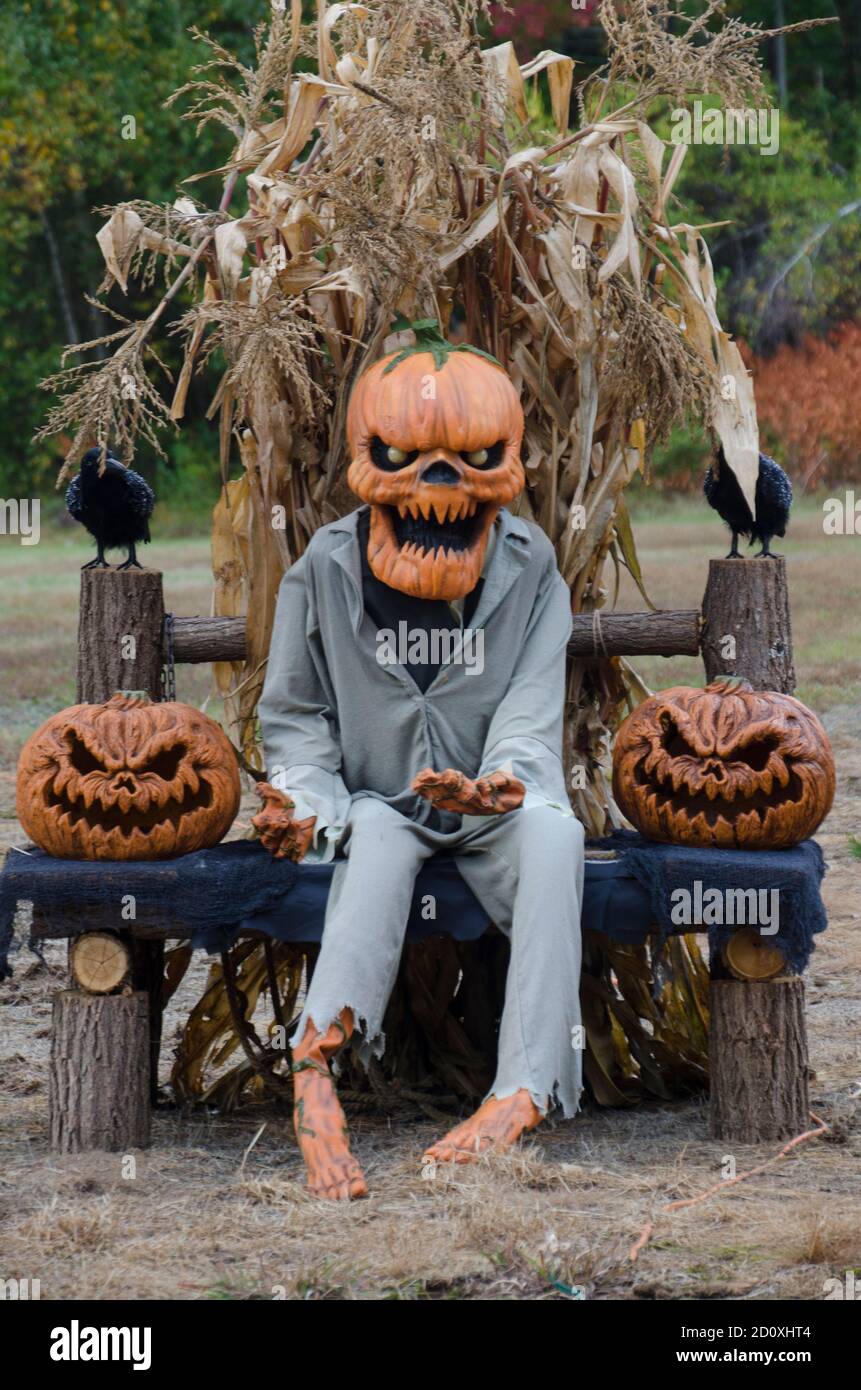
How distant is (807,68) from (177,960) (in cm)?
2096

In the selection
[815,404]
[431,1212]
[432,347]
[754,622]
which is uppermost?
[815,404]

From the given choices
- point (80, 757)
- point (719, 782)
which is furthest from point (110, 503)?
point (719, 782)

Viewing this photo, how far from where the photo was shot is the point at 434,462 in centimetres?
396

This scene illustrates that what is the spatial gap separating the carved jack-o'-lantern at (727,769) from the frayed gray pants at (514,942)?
0.28 metres

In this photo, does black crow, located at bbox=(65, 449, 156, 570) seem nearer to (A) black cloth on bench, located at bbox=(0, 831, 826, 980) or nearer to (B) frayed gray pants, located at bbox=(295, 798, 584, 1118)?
(A) black cloth on bench, located at bbox=(0, 831, 826, 980)

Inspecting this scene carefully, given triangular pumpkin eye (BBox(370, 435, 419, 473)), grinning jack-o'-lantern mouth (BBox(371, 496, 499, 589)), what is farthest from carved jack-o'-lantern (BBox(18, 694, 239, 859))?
triangular pumpkin eye (BBox(370, 435, 419, 473))

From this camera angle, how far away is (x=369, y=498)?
4016mm

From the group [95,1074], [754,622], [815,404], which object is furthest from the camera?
[815,404]

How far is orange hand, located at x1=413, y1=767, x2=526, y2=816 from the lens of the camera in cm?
368

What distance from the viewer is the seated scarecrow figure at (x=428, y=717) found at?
3.68 meters

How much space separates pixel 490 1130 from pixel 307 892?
641mm

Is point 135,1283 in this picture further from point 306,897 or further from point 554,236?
point 554,236

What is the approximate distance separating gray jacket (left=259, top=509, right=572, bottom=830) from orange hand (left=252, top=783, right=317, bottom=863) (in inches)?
5.2

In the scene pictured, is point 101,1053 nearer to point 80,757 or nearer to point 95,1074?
point 95,1074
